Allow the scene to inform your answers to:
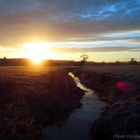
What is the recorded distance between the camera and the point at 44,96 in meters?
34.8

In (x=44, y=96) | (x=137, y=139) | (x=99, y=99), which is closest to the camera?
(x=137, y=139)

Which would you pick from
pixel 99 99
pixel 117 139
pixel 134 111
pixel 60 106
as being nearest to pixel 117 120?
pixel 134 111

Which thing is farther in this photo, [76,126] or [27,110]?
[76,126]

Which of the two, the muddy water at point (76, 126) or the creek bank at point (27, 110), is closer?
the creek bank at point (27, 110)

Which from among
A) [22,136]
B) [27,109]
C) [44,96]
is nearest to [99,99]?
[44,96]

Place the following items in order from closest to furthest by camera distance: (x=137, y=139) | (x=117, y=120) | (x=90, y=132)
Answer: (x=137, y=139) < (x=117, y=120) < (x=90, y=132)

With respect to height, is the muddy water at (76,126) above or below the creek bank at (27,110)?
below

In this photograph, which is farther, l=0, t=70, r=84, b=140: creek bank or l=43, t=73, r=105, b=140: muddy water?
l=43, t=73, r=105, b=140: muddy water

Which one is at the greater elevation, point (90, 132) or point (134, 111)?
point (134, 111)

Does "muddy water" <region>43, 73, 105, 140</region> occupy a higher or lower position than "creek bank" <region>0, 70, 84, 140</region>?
lower

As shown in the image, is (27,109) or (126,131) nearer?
(126,131)

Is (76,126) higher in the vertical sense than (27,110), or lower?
lower

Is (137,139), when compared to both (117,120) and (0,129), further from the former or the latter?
(0,129)

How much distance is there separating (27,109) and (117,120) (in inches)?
375
